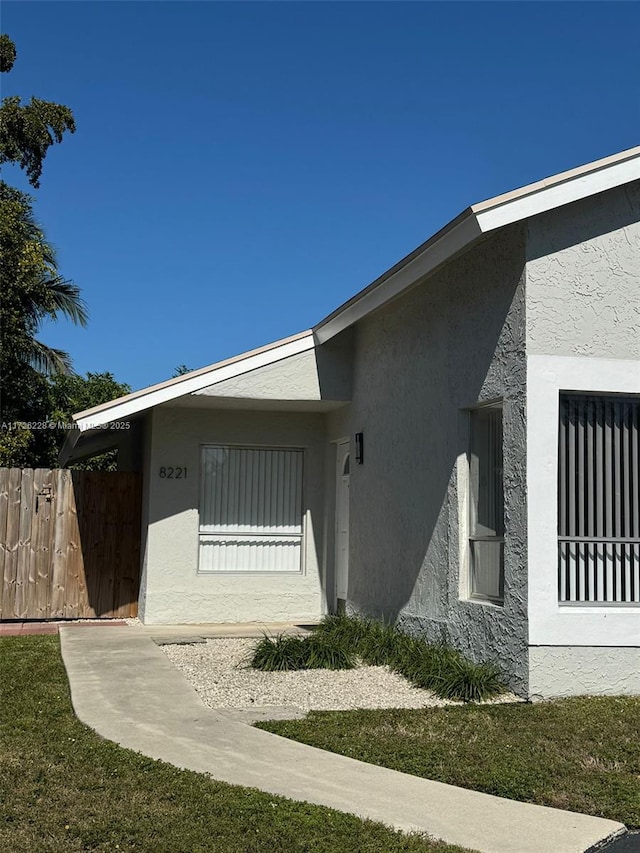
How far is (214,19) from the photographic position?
12344 mm

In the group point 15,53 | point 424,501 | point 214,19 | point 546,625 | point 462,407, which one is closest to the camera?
point 546,625

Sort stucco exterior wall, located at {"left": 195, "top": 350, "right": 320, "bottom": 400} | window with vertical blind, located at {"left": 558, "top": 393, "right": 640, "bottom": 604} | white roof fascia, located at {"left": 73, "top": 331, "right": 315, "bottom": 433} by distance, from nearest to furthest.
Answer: window with vertical blind, located at {"left": 558, "top": 393, "right": 640, "bottom": 604}
white roof fascia, located at {"left": 73, "top": 331, "right": 315, "bottom": 433}
stucco exterior wall, located at {"left": 195, "top": 350, "right": 320, "bottom": 400}

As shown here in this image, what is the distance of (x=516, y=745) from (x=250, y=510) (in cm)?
786

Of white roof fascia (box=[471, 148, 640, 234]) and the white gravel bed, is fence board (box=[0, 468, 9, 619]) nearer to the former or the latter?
the white gravel bed

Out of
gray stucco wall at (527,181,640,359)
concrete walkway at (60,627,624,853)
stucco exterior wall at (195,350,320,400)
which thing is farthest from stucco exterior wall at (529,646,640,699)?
stucco exterior wall at (195,350,320,400)

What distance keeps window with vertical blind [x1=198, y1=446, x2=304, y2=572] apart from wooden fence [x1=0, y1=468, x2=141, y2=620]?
1.27 meters

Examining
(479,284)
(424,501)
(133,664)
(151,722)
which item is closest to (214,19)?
(479,284)

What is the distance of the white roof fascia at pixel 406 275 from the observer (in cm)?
823

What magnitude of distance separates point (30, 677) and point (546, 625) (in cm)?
484

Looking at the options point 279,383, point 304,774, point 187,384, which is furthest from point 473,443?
point 304,774

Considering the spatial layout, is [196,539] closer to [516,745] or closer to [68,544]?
[68,544]

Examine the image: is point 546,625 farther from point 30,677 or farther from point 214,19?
point 214,19

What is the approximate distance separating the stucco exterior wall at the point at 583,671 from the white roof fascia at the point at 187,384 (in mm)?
5943

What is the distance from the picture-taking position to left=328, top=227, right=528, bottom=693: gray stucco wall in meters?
8.27
